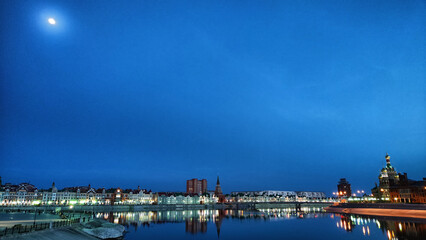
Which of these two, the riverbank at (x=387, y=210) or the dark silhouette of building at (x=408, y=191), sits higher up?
the dark silhouette of building at (x=408, y=191)

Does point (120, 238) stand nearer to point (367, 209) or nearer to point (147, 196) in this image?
point (367, 209)

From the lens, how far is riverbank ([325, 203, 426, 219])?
235 ft

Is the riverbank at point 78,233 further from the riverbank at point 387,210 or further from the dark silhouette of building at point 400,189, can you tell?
the dark silhouette of building at point 400,189

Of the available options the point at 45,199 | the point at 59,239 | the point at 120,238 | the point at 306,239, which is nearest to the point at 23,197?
the point at 45,199

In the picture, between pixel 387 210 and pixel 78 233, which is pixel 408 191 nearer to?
pixel 387 210

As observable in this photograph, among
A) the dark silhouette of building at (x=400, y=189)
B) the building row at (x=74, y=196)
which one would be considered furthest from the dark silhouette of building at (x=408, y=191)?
the building row at (x=74, y=196)

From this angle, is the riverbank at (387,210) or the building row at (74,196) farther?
the building row at (74,196)

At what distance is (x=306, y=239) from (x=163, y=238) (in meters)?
27.7

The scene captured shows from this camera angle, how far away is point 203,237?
53.6 metres

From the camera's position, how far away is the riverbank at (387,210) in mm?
71688

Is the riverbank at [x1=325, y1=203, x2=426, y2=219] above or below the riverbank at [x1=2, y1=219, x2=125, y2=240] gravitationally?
below

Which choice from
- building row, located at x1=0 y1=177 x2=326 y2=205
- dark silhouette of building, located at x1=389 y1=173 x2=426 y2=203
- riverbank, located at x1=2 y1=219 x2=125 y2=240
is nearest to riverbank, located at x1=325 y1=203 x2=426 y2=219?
dark silhouette of building, located at x1=389 y1=173 x2=426 y2=203

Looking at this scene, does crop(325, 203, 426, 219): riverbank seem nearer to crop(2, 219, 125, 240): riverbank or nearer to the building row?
crop(2, 219, 125, 240): riverbank

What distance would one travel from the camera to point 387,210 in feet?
278
